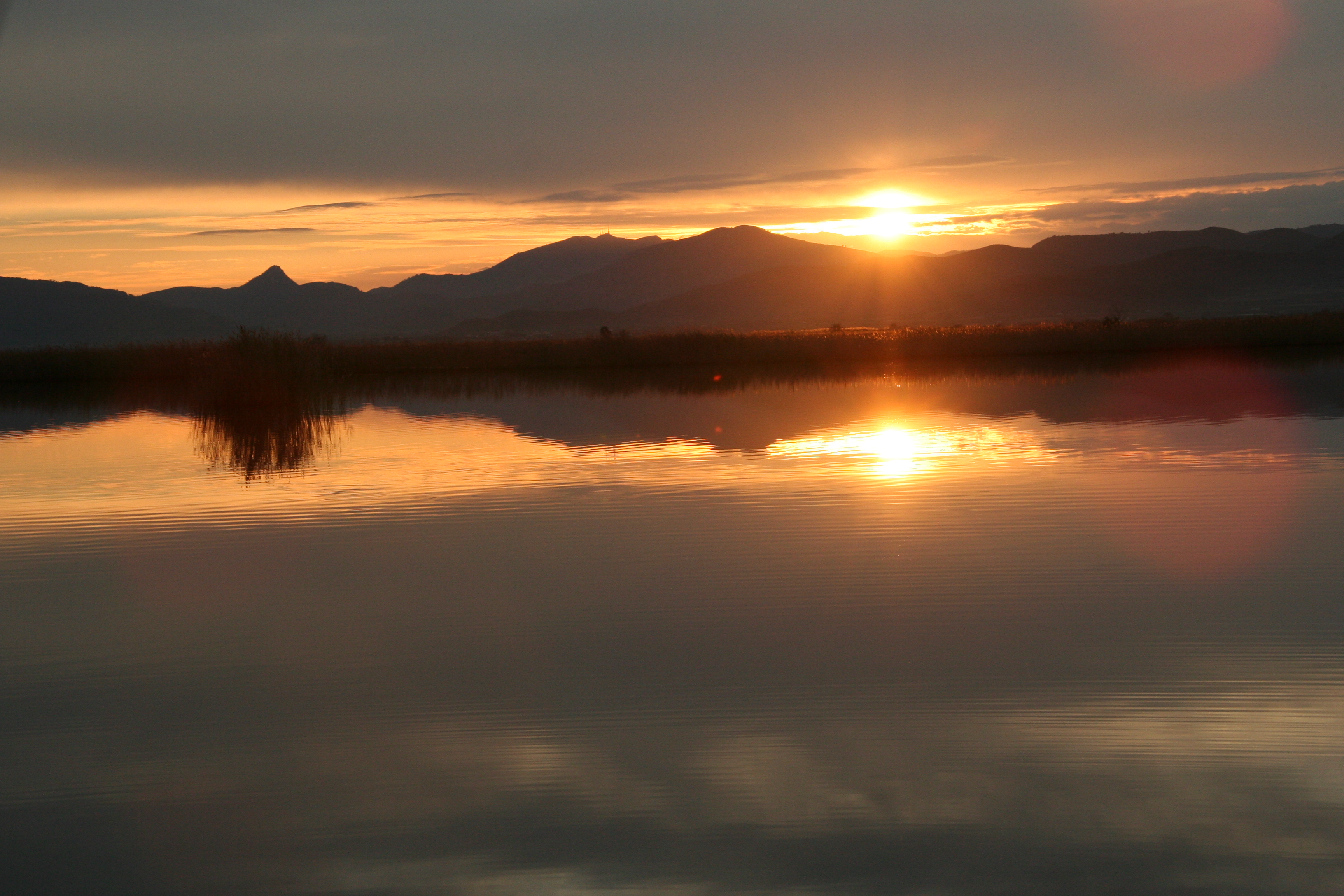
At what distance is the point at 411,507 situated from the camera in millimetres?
10422

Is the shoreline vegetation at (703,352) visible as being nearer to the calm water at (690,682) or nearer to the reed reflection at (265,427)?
the reed reflection at (265,427)

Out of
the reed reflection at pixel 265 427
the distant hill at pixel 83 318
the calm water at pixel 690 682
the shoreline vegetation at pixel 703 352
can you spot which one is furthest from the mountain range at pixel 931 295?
the calm water at pixel 690 682

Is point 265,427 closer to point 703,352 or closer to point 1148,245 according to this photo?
point 703,352

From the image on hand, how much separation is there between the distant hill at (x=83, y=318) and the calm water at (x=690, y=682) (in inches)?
6909

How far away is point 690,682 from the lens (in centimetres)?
515

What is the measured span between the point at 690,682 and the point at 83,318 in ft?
665

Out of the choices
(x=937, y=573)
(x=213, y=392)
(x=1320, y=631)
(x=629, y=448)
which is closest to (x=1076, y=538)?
(x=937, y=573)

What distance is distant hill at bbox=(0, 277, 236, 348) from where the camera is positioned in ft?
584

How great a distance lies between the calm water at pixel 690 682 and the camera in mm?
3578

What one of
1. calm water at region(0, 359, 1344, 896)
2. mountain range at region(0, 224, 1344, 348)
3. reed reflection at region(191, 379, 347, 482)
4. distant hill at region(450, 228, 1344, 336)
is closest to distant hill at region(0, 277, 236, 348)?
mountain range at region(0, 224, 1344, 348)

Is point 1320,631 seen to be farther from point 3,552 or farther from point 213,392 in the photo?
point 213,392

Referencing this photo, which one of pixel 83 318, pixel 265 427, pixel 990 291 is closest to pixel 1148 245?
pixel 990 291

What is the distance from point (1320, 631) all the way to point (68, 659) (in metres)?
6.19

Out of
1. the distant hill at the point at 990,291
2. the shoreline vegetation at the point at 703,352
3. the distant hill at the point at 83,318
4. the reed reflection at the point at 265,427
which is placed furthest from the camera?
the distant hill at the point at 83,318
